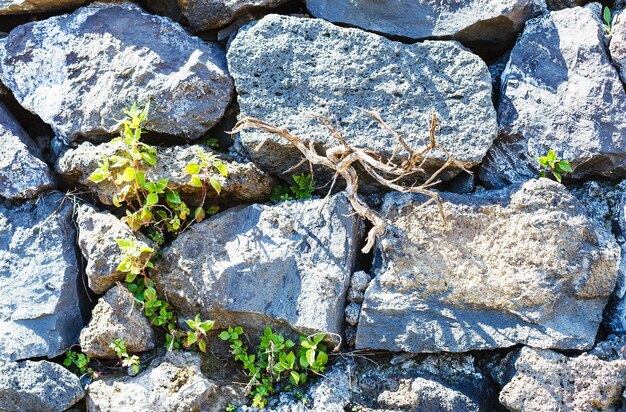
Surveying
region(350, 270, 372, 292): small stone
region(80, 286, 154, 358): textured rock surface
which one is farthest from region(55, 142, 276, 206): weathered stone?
region(350, 270, 372, 292): small stone

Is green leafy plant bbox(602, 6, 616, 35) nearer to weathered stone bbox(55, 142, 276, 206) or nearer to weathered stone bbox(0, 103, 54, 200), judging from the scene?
Answer: weathered stone bbox(55, 142, 276, 206)

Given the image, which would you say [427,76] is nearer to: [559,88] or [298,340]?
[559,88]

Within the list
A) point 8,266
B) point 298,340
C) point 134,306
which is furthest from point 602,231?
point 8,266

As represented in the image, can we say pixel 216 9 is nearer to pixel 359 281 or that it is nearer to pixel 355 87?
pixel 355 87

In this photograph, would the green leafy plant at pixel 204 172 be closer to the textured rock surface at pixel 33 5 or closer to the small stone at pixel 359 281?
the small stone at pixel 359 281

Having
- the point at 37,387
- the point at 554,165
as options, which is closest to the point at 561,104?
the point at 554,165

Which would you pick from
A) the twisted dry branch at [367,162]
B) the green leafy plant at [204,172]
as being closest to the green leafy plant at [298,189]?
the twisted dry branch at [367,162]
